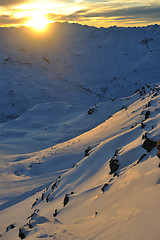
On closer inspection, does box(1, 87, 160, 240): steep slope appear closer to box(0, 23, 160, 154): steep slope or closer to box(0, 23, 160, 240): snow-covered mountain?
box(0, 23, 160, 240): snow-covered mountain

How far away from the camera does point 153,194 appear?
17.1ft

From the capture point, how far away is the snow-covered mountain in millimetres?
5723

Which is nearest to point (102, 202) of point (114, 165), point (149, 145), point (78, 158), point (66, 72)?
point (114, 165)

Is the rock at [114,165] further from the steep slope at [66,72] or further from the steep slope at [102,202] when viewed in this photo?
the steep slope at [66,72]

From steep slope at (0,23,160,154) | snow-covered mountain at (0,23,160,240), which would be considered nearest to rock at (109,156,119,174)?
snow-covered mountain at (0,23,160,240)

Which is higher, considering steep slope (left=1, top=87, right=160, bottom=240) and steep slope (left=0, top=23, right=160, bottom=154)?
steep slope (left=0, top=23, right=160, bottom=154)

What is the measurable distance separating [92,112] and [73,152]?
13.0m

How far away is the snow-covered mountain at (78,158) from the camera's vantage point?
225 inches

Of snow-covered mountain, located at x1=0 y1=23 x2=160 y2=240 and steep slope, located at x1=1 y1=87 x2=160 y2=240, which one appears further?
snow-covered mountain, located at x1=0 y1=23 x2=160 y2=240

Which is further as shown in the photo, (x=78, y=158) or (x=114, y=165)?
(x=78, y=158)

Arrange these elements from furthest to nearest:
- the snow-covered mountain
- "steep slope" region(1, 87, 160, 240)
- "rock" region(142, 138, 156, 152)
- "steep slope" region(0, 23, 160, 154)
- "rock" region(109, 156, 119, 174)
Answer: "steep slope" region(0, 23, 160, 154) → "rock" region(109, 156, 119, 174) → "rock" region(142, 138, 156, 152) → the snow-covered mountain → "steep slope" region(1, 87, 160, 240)

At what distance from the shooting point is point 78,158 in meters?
16.5

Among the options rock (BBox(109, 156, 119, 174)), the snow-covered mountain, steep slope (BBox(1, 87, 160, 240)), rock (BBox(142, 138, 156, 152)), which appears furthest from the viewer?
→ rock (BBox(109, 156, 119, 174))

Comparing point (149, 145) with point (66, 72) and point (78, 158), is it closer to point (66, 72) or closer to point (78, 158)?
point (78, 158)
